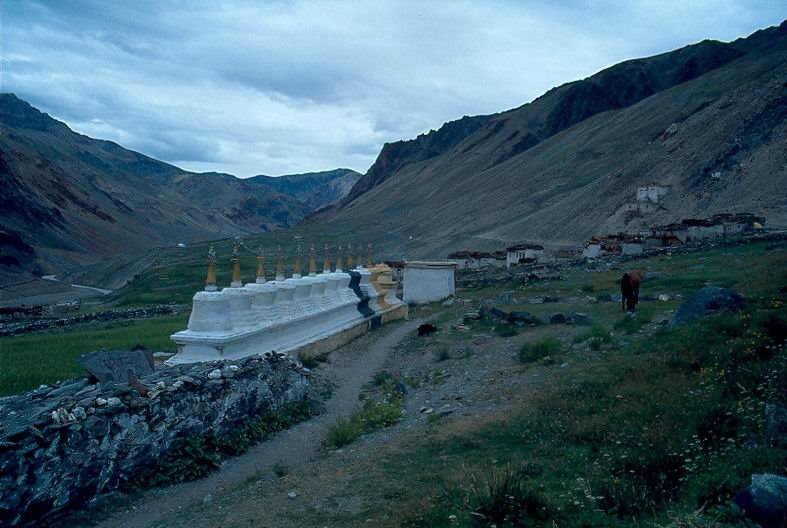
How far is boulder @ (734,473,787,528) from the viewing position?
4113 millimetres

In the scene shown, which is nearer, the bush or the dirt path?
the dirt path

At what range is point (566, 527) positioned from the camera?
5.02 meters

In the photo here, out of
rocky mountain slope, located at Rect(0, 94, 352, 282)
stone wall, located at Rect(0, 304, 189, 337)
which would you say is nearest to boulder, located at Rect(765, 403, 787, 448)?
stone wall, located at Rect(0, 304, 189, 337)

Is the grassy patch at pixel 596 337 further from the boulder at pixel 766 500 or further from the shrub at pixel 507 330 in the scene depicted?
the boulder at pixel 766 500

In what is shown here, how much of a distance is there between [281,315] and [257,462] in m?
5.86

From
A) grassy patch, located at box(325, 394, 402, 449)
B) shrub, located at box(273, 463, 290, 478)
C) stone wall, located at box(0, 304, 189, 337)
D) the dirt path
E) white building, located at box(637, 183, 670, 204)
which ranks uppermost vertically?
white building, located at box(637, 183, 670, 204)

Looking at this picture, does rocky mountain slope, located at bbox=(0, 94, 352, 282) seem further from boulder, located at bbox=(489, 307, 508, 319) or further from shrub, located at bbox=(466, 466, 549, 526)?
shrub, located at bbox=(466, 466, 549, 526)

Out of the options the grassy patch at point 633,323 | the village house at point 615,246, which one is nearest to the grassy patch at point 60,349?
the grassy patch at point 633,323

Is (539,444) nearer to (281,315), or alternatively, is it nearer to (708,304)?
(708,304)

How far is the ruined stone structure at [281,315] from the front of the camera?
→ 12.0m

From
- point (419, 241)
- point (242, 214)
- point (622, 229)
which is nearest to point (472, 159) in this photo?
point (419, 241)

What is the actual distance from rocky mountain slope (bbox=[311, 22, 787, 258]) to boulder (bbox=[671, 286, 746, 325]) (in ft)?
102

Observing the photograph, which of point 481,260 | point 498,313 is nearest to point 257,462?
point 498,313

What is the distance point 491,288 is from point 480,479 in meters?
22.5
